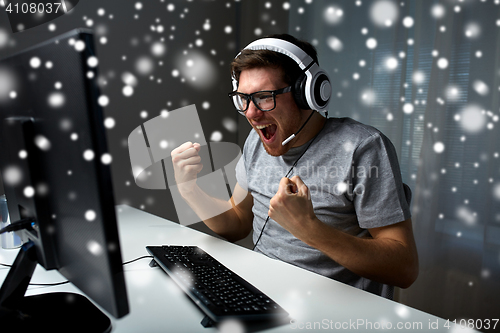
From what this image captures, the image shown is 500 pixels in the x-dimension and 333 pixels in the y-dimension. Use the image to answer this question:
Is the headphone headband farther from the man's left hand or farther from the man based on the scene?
the man's left hand

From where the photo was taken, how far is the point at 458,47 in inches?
60.9

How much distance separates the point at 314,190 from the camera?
1.09 metres

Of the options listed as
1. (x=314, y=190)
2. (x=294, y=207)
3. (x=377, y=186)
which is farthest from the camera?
(x=314, y=190)

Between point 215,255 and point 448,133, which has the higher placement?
point 448,133

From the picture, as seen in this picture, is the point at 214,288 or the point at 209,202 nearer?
the point at 214,288

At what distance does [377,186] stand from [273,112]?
0.38m

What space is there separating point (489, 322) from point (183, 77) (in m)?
1.94

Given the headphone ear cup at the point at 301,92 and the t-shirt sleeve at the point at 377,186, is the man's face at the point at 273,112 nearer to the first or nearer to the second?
the headphone ear cup at the point at 301,92

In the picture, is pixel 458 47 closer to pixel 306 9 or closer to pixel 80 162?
pixel 306 9

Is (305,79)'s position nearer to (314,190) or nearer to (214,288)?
(314,190)

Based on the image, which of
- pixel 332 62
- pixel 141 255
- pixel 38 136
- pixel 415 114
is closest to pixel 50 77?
pixel 38 136

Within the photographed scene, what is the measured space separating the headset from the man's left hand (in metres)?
0.32

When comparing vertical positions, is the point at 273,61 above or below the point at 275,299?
above

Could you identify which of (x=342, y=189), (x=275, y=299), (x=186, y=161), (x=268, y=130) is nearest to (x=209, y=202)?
(x=186, y=161)
